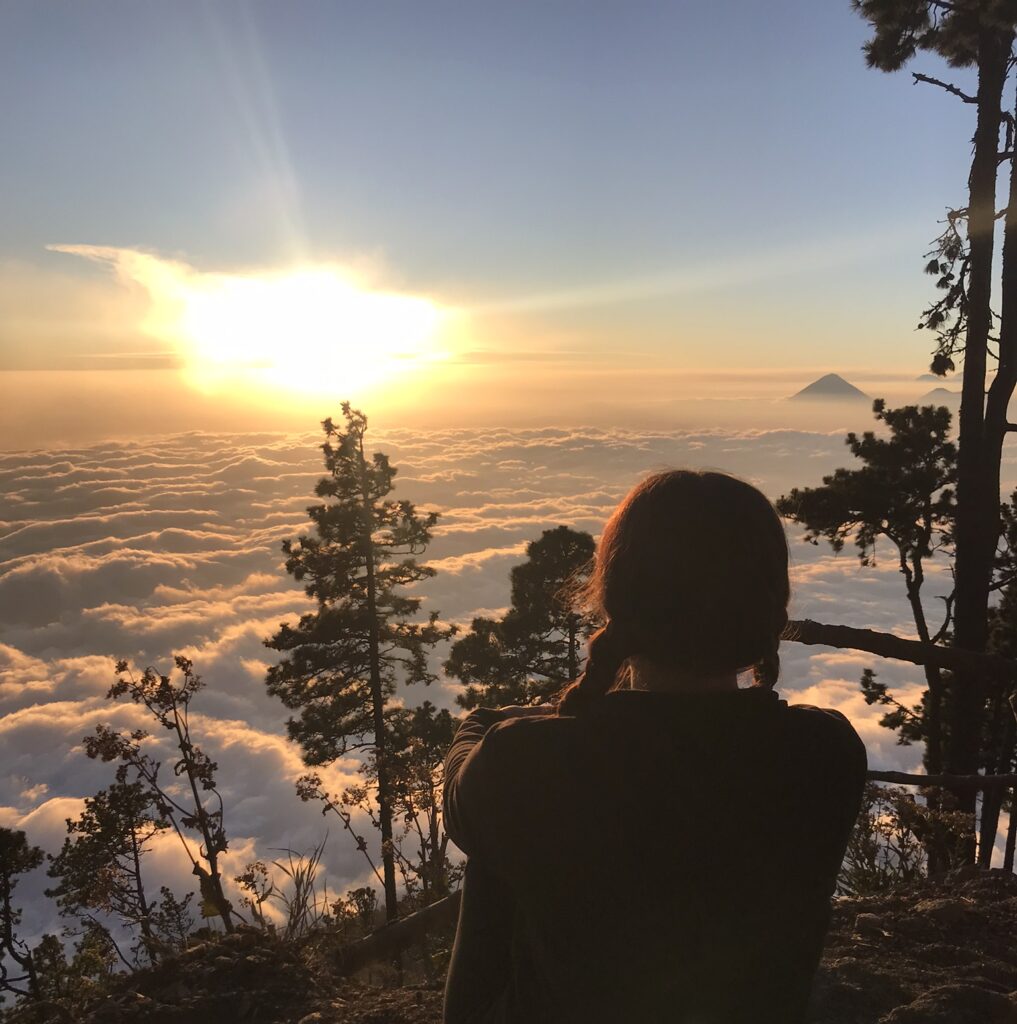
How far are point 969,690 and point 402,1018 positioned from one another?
25.0 feet

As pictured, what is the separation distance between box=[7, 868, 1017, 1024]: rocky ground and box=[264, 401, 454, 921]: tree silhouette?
43.2 feet

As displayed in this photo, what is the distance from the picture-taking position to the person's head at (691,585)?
1.35 meters

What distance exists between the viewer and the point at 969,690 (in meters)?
8.33

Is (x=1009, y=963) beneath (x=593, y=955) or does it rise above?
beneath

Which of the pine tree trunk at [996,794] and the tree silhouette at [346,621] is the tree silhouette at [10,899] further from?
the pine tree trunk at [996,794]

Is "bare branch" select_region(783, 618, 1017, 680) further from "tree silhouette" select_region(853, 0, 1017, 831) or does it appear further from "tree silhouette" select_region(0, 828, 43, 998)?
"tree silhouette" select_region(0, 828, 43, 998)

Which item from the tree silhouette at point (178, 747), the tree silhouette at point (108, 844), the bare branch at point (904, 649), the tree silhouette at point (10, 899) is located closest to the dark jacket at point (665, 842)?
the bare branch at point (904, 649)

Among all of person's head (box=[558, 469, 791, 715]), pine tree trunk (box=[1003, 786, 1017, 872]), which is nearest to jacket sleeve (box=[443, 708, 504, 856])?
person's head (box=[558, 469, 791, 715])

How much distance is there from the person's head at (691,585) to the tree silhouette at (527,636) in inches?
603

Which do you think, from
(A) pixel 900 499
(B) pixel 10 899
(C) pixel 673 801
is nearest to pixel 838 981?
(C) pixel 673 801

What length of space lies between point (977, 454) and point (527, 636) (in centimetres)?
1108

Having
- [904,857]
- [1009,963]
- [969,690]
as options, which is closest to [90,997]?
[1009,963]

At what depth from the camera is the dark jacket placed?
1.25 meters

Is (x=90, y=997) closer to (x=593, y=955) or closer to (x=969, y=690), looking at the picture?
(x=593, y=955)
